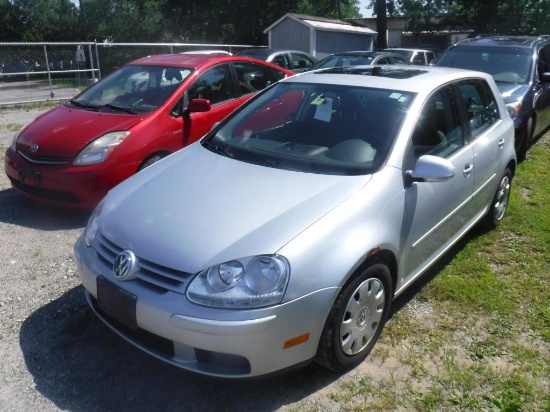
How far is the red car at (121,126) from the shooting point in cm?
489

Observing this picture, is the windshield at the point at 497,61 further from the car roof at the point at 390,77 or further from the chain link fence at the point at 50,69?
the chain link fence at the point at 50,69

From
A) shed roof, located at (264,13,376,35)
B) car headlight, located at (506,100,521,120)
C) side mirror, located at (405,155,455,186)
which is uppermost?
shed roof, located at (264,13,376,35)

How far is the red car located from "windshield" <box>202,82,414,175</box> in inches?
55.1

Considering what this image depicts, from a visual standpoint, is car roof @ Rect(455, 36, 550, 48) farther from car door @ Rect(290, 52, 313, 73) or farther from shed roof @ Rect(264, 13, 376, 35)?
shed roof @ Rect(264, 13, 376, 35)

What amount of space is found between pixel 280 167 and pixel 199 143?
3.07 ft

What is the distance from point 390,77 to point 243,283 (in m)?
2.20

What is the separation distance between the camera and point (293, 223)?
8.77 feet

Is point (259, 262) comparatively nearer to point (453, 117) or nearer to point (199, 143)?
point (199, 143)

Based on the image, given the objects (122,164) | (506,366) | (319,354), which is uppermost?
(122,164)

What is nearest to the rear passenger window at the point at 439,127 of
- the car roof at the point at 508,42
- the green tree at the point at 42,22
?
the car roof at the point at 508,42

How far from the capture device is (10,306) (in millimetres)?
3605

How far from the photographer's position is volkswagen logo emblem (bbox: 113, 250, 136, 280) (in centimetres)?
266

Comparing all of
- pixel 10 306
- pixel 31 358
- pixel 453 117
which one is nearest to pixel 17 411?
pixel 31 358

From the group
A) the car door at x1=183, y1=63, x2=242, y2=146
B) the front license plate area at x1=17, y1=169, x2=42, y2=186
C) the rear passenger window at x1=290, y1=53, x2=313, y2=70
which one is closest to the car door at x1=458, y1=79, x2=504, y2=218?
the car door at x1=183, y1=63, x2=242, y2=146
